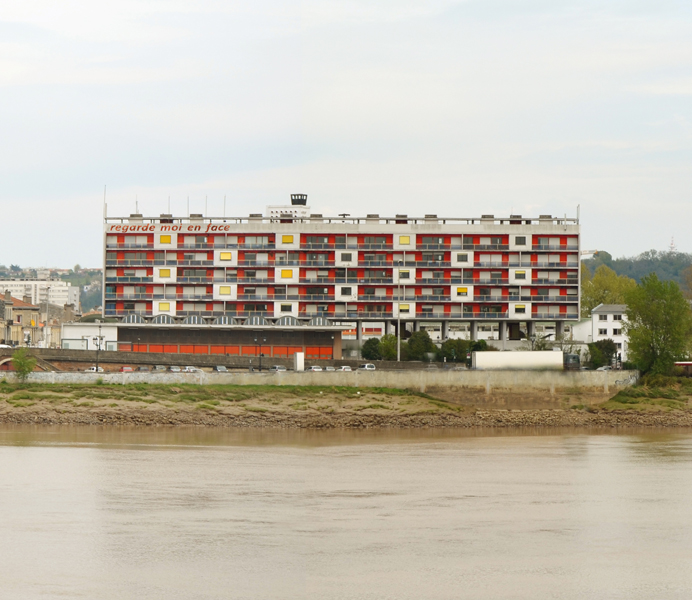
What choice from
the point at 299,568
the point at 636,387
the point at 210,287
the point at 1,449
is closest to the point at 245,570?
the point at 299,568

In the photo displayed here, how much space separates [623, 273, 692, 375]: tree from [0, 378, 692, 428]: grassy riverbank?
6.32 meters

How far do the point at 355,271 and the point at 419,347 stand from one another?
16319 mm

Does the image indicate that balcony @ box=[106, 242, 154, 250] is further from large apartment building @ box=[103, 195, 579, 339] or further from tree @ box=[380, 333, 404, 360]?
tree @ box=[380, 333, 404, 360]

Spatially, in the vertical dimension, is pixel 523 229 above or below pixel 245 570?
above

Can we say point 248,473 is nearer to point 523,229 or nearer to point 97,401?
point 97,401

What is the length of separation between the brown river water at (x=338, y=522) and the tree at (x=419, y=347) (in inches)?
2175

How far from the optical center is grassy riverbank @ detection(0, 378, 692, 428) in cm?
8356

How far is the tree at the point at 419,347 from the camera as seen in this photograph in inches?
4869

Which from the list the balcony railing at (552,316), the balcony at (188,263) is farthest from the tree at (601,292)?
the balcony at (188,263)

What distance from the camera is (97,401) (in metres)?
85.5

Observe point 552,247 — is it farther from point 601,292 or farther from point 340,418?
point 340,418

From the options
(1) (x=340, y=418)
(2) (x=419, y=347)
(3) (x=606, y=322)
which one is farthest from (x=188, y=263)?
(3) (x=606, y=322)

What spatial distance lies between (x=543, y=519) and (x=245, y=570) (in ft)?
50.9

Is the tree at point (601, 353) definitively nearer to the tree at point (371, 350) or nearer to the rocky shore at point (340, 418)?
the tree at point (371, 350)
